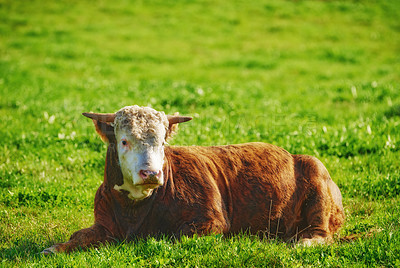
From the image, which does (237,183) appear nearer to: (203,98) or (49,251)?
(49,251)

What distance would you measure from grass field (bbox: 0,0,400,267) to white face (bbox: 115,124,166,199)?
2.37 feet

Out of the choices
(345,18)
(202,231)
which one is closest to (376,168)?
(202,231)

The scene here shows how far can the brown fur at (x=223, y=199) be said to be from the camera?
6.29m

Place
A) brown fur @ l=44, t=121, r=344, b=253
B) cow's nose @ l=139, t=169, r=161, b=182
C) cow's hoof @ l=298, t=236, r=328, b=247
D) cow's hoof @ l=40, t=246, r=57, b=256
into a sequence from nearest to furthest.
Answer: cow's nose @ l=139, t=169, r=161, b=182 < cow's hoof @ l=40, t=246, r=57, b=256 < brown fur @ l=44, t=121, r=344, b=253 < cow's hoof @ l=298, t=236, r=328, b=247

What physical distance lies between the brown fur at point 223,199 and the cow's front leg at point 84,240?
12 millimetres

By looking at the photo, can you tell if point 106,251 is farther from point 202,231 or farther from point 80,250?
point 202,231

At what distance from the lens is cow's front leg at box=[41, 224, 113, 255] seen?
6.06 meters

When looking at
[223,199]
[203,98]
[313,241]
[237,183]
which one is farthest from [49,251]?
[203,98]

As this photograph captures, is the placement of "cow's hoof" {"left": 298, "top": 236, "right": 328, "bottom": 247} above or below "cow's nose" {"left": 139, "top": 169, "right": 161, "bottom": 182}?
below

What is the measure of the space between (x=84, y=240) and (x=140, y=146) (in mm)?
1471

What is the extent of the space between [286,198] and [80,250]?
2.92 m

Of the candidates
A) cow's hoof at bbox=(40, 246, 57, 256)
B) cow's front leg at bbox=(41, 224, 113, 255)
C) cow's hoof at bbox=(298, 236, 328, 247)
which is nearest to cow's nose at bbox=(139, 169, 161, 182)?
cow's front leg at bbox=(41, 224, 113, 255)

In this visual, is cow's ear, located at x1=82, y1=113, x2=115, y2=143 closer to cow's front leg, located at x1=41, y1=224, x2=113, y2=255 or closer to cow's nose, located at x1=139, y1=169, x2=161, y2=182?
cow's nose, located at x1=139, y1=169, x2=161, y2=182

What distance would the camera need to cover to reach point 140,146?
5.89 meters
